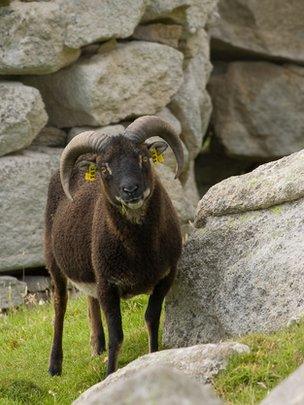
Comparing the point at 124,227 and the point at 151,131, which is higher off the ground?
the point at 151,131

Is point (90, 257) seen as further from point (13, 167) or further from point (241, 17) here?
point (241, 17)

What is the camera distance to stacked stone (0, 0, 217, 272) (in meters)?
15.9

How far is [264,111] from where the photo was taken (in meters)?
21.0

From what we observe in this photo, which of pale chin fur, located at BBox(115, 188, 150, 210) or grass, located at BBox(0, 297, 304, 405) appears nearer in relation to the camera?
grass, located at BBox(0, 297, 304, 405)

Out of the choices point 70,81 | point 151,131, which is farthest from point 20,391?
point 70,81

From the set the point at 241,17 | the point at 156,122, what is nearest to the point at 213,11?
the point at 241,17

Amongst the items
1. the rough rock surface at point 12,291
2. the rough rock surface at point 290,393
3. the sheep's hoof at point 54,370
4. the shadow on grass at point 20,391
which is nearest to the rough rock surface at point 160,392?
the rough rock surface at point 290,393

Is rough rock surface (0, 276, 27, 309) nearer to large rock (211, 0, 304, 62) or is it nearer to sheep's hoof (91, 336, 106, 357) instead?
sheep's hoof (91, 336, 106, 357)

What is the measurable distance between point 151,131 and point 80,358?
2.69 m

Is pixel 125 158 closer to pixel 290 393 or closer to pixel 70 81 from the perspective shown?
pixel 290 393

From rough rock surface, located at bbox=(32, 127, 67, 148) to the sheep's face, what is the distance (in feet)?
20.5

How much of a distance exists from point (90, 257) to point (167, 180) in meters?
6.23

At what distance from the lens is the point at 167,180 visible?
17422 millimetres

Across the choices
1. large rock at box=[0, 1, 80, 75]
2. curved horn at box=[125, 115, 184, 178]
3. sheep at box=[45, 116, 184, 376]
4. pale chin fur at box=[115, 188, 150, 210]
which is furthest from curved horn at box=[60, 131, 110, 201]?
large rock at box=[0, 1, 80, 75]
